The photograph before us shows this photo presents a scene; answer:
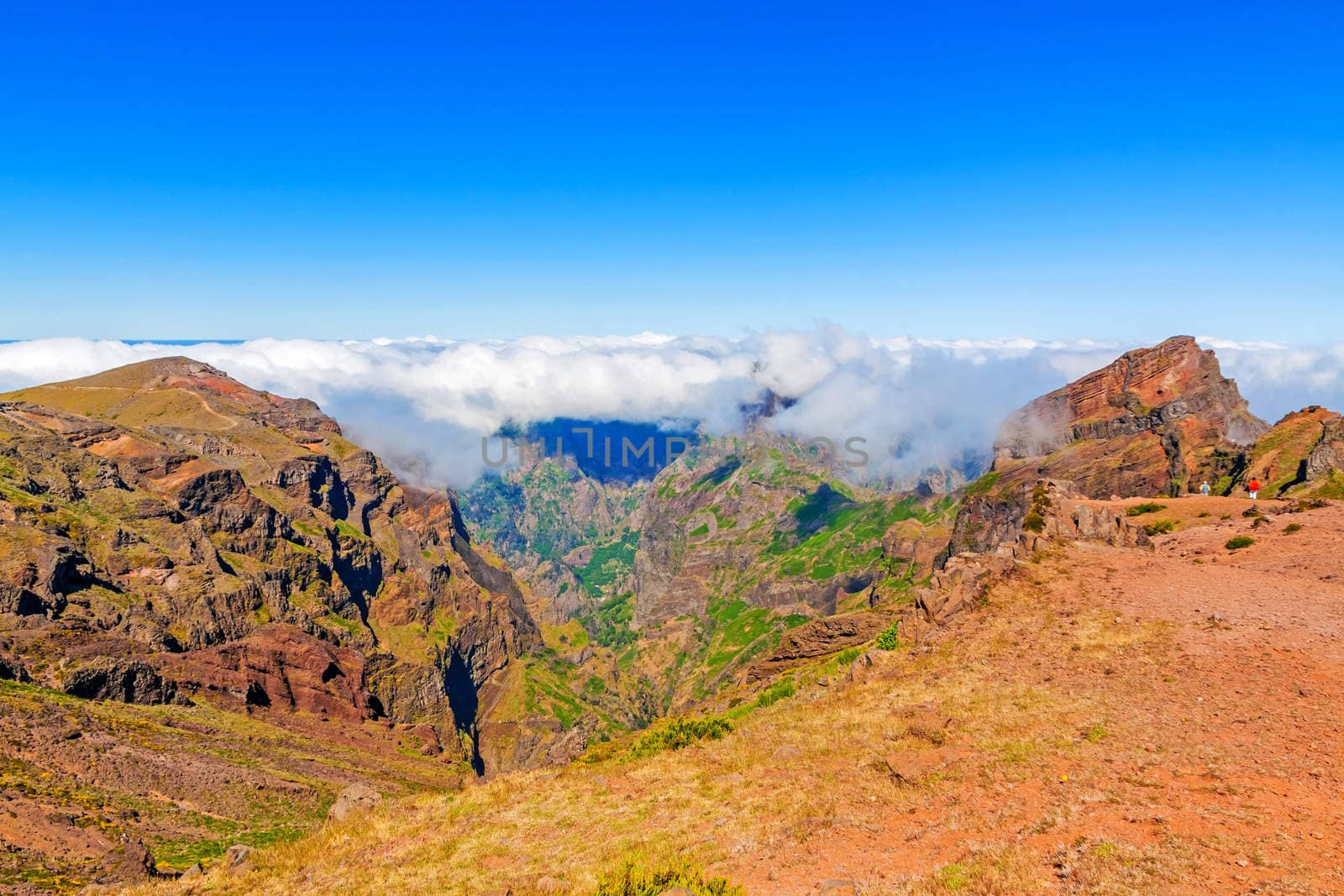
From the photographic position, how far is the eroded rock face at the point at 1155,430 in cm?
14862

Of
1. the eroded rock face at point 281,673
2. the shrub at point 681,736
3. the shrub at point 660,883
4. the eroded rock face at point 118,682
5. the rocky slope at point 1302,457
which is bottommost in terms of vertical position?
the eroded rock face at point 281,673

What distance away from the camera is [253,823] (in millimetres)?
48375

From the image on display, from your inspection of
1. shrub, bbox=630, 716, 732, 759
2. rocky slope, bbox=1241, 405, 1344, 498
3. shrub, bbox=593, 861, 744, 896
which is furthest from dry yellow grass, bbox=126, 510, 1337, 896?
rocky slope, bbox=1241, 405, 1344, 498

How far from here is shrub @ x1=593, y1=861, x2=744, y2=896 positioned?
2011 cm

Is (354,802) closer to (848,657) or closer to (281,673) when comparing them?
(848,657)

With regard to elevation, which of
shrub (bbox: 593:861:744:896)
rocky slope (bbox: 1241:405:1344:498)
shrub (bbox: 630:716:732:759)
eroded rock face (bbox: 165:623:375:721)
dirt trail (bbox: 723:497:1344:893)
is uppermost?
rocky slope (bbox: 1241:405:1344:498)

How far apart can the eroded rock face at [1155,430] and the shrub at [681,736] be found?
13334 centimetres

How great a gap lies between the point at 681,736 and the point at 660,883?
1970 cm

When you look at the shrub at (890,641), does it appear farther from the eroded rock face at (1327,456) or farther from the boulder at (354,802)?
the eroded rock face at (1327,456)

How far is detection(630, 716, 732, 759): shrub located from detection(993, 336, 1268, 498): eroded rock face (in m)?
133

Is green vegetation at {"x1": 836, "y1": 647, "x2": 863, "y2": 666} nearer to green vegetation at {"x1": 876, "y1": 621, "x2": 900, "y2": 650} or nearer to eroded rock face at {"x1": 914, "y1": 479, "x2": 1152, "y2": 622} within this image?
green vegetation at {"x1": 876, "y1": 621, "x2": 900, "y2": 650}

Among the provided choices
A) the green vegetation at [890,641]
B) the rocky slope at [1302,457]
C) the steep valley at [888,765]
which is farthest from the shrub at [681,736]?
the rocky slope at [1302,457]

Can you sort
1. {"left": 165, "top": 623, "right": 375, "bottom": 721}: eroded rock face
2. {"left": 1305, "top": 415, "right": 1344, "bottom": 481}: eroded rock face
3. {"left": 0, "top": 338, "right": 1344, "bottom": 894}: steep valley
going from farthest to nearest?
{"left": 165, "top": 623, "right": 375, "bottom": 721}: eroded rock face → {"left": 1305, "top": 415, "right": 1344, "bottom": 481}: eroded rock face → {"left": 0, "top": 338, "right": 1344, "bottom": 894}: steep valley

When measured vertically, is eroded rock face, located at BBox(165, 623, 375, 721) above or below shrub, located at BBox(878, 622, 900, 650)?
below
